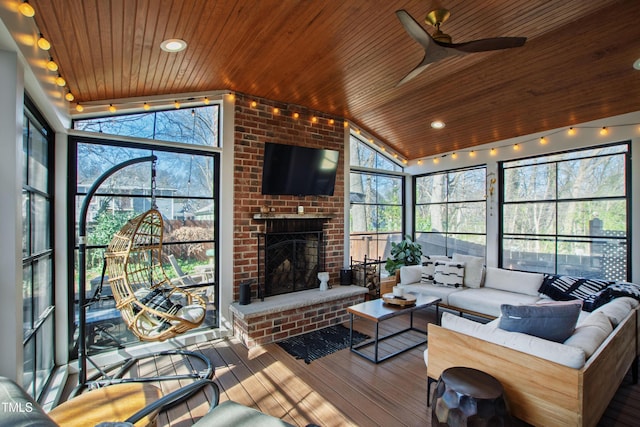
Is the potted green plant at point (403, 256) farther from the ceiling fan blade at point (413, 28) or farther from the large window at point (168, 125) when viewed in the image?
the ceiling fan blade at point (413, 28)

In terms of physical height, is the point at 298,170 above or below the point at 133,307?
above

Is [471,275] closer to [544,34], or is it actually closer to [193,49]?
[544,34]

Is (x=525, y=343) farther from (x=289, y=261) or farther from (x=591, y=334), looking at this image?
(x=289, y=261)

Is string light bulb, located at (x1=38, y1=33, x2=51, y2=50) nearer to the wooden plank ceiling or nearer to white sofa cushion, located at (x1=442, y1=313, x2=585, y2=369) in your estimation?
→ the wooden plank ceiling

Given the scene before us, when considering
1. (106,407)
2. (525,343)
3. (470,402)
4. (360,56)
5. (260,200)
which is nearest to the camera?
(106,407)

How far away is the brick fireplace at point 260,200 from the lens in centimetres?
393

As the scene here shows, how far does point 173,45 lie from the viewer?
251 centimetres

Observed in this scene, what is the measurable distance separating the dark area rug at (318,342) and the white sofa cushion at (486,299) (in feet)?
4.40

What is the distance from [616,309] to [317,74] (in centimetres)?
338

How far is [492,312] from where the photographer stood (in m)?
3.91

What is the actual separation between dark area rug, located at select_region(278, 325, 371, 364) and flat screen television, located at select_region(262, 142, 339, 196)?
5.84 ft

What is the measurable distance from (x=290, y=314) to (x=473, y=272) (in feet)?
8.57

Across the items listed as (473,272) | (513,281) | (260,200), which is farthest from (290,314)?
(513,281)

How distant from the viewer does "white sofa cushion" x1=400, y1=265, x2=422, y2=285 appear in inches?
194
